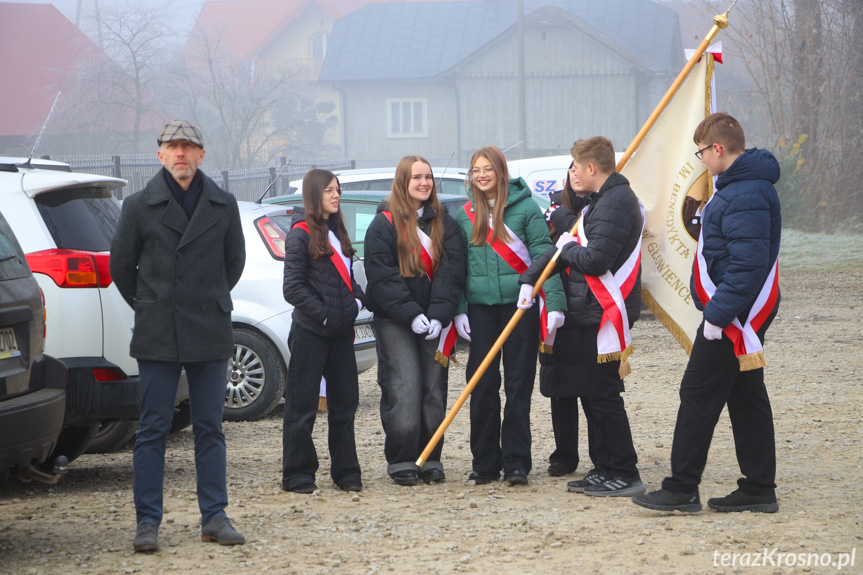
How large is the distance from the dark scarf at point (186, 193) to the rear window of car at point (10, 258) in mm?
791

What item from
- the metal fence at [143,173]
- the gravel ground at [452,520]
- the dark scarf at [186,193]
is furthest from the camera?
the metal fence at [143,173]

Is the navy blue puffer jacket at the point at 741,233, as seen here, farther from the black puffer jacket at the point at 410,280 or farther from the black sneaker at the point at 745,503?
the black puffer jacket at the point at 410,280

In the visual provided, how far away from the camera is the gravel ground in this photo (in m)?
4.46

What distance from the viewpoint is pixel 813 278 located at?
18.0 metres

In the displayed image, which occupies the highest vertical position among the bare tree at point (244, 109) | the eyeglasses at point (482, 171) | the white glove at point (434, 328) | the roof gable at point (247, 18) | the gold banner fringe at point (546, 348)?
the roof gable at point (247, 18)

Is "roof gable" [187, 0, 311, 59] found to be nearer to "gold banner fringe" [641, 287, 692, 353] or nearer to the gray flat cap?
"gold banner fringe" [641, 287, 692, 353]

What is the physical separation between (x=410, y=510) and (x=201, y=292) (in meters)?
1.64

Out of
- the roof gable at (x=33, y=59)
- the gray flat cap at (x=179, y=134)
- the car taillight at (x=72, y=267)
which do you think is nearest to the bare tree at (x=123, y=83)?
the roof gable at (x=33, y=59)

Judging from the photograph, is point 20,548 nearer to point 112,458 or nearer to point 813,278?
point 112,458

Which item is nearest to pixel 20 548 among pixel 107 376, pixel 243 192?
pixel 107 376

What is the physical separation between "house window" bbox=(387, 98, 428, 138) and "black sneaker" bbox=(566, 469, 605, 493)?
47.6 m

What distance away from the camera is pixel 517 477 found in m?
5.92

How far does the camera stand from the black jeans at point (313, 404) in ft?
19.4

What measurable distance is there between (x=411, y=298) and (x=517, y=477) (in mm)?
1195
